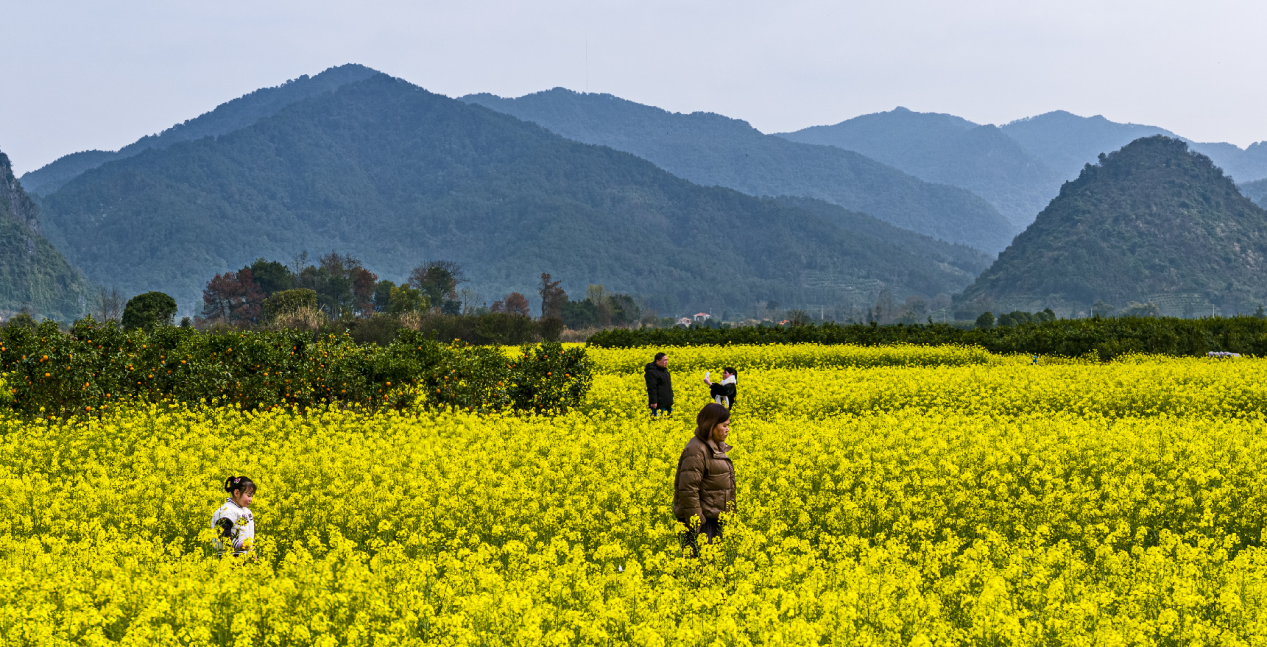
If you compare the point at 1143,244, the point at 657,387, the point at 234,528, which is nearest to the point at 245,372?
the point at 657,387

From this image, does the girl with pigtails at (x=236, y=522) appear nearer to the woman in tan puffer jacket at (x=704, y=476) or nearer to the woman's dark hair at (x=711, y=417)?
the woman in tan puffer jacket at (x=704, y=476)

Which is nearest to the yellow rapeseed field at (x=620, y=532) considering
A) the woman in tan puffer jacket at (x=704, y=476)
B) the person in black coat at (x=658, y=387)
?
the woman in tan puffer jacket at (x=704, y=476)

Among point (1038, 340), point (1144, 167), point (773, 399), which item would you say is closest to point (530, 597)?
point (773, 399)

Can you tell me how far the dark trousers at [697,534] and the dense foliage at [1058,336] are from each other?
27.5m

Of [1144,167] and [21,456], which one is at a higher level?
[1144,167]

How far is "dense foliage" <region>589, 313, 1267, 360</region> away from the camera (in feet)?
110

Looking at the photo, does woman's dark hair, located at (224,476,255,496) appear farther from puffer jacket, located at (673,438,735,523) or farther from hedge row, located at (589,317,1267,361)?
hedge row, located at (589,317,1267,361)

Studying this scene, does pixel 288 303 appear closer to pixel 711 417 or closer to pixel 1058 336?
Result: pixel 1058 336

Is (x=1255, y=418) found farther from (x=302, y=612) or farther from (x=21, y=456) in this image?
(x=21, y=456)

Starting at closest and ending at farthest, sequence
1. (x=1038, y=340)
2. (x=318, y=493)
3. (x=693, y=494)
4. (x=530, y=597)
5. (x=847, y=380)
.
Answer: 1. (x=530, y=597)
2. (x=693, y=494)
3. (x=318, y=493)
4. (x=847, y=380)
5. (x=1038, y=340)

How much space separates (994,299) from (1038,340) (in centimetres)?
14803

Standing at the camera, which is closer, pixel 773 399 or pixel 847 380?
pixel 773 399

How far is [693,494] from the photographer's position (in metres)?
8.30

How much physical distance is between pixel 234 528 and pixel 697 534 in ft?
12.8
